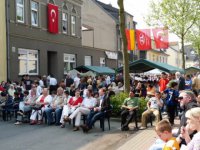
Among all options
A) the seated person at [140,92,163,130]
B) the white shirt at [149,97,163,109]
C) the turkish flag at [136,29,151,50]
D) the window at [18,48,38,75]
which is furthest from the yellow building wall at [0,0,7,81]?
the white shirt at [149,97,163,109]

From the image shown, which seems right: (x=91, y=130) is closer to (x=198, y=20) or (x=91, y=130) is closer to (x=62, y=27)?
(x=62, y=27)

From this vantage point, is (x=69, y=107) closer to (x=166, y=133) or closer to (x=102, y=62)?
(x=166, y=133)

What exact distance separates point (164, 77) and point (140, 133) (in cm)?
753

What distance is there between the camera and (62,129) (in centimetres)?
1261

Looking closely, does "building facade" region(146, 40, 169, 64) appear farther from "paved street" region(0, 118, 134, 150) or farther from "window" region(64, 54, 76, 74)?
"paved street" region(0, 118, 134, 150)

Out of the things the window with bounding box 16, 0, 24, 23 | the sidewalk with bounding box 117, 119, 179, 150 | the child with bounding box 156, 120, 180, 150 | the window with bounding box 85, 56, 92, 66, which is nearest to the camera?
the child with bounding box 156, 120, 180, 150

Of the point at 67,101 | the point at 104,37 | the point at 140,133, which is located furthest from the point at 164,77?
the point at 104,37

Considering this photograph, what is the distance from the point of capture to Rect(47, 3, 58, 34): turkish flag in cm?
2736

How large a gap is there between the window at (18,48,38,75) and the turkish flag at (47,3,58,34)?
8.52ft

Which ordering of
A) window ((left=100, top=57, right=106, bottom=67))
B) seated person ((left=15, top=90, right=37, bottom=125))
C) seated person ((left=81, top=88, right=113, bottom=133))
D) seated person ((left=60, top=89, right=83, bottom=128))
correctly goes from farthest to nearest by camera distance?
1. window ((left=100, top=57, right=106, bottom=67))
2. seated person ((left=15, top=90, right=37, bottom=125))
3. seated person ((left=60, top=89, right=83, bottom=128))
4. seated person ((left=81, top=88, right=113, bottom=133))

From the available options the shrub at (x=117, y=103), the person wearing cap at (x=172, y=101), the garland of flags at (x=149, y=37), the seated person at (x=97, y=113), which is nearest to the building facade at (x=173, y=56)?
the garland of flags at (x=149, y=37)

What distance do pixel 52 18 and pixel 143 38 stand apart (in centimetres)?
731

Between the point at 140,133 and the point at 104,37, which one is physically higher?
the point at 104,37

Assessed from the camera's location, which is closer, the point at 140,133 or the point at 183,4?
the point at 140,133
